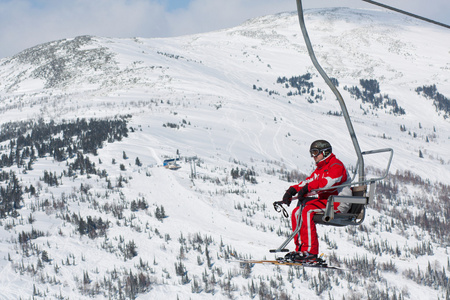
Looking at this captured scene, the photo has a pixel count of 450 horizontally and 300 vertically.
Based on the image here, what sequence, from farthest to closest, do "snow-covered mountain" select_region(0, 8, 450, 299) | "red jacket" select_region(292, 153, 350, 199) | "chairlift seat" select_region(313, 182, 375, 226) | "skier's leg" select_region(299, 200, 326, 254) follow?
"snow-covered mountain" select_region(0, 8, 450, 299), "skier's leg" select_region(299, 200, 326, 254), "red jacket" select_region(292, 153, 350, 199), "chairlift seat" select_region(313, 182, 375, 226)

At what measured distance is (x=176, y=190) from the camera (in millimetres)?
32562

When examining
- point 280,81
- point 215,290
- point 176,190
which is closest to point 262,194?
point 176,190

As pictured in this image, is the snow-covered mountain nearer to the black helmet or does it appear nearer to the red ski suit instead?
the red ski suit

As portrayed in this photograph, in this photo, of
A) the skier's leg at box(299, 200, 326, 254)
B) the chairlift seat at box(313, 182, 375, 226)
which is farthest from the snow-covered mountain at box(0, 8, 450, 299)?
the chairlift seat at box(313, 182, 375, 226)

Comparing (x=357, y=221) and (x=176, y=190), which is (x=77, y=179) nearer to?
(x=176, y=190)

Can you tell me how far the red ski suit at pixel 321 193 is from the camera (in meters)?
6.70

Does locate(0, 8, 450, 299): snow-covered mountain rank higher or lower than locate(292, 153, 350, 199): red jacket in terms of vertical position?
lower

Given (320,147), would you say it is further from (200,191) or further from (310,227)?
(200,191)

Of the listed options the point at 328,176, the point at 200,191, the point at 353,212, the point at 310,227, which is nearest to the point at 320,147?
the point at 328,176

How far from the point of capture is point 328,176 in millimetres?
6703

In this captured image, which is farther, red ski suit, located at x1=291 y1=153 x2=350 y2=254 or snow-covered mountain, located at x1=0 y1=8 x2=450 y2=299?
snow-covered mountain, located at x1=0 y1=8 x2=450 y2=299

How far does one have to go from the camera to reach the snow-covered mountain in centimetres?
2156

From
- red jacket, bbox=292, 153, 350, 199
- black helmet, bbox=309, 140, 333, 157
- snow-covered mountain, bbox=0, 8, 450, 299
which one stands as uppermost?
black helmet, bbox=309, 140, 333, 157

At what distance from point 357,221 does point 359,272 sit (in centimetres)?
1714
